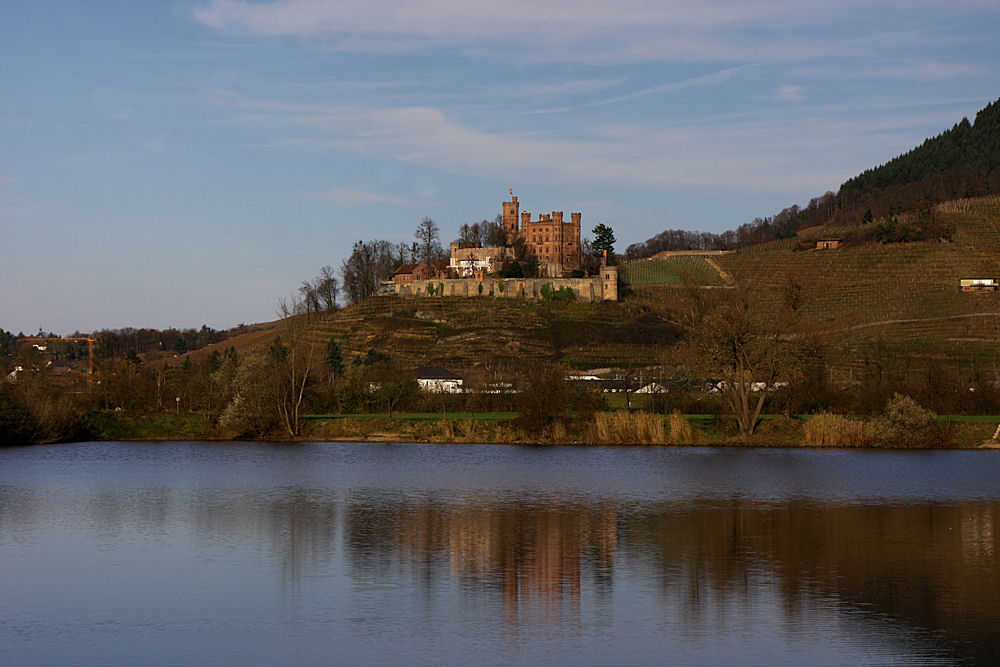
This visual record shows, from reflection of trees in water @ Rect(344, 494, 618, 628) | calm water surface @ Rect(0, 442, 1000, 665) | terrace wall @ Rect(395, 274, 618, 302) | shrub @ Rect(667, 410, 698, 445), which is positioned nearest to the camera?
calm water surface @ Rect(0, 442, 1000, 665)

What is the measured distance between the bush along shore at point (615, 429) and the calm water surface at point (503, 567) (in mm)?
9725

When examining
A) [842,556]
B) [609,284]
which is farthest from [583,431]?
[609,284]

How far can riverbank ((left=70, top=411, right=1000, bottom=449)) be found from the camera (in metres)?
51.6

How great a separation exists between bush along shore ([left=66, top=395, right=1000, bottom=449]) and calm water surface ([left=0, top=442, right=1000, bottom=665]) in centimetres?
973

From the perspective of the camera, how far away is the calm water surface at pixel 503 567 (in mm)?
15719

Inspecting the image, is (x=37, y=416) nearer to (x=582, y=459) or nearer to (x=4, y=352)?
(x=582, y=459)

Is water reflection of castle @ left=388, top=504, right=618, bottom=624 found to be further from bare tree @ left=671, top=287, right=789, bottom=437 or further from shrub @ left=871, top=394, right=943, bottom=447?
shrub @ left=871, top=394, right=943, bottom=447

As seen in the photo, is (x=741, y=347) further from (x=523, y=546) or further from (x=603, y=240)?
(x=603, y=240)

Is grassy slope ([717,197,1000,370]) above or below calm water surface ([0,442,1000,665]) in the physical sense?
above

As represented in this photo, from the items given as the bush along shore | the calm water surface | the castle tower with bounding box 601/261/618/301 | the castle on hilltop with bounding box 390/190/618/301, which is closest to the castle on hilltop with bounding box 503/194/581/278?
the castle on hilltop with bounding box 390/190/618/301

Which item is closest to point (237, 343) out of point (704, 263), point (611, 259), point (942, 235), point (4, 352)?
point (4, 352)

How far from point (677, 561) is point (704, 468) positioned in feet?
66.1

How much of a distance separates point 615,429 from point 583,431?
213 centimetres

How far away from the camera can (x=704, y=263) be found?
171000 mm
